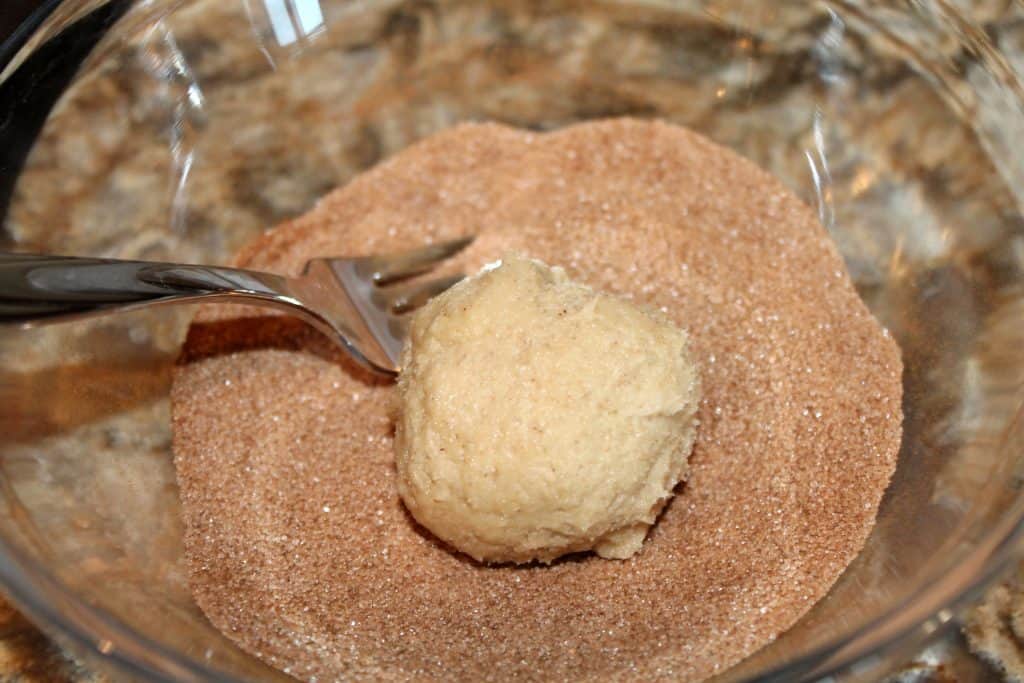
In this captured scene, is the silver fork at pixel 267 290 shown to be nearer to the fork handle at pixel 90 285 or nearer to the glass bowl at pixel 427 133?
the fork handle at pixel 90 285

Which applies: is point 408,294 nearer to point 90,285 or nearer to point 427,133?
point 427,133

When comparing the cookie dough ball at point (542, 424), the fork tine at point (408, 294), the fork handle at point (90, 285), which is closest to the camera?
the fork handle at point (90, 285)

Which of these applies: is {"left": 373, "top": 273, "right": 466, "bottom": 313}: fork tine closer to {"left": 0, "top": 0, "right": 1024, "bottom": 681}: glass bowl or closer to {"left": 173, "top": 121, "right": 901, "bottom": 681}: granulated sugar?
{"left": 173, "top": 121, "right": 901, "bottom": 681}: granulated sugar

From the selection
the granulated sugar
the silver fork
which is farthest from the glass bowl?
the silver fork

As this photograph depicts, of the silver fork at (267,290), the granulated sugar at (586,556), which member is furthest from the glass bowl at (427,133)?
the silver fork at (267,290)

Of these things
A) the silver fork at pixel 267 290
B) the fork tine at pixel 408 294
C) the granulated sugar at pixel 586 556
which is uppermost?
the silver fork at pixel 267 290

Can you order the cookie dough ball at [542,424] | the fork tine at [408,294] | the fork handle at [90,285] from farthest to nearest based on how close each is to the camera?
the fork tine at [408,294] → the cookie dough ball at [542,424] → the fork handle at [90,285]

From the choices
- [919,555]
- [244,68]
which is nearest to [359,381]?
[244,68]
